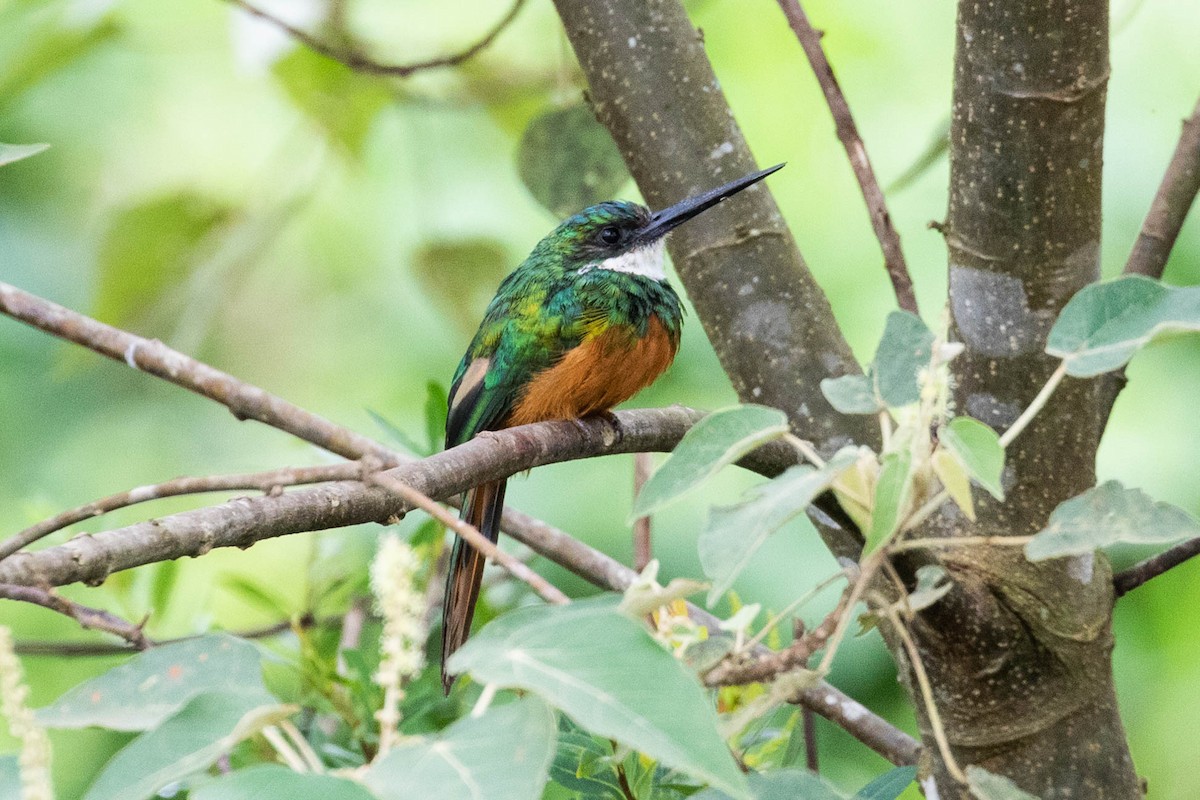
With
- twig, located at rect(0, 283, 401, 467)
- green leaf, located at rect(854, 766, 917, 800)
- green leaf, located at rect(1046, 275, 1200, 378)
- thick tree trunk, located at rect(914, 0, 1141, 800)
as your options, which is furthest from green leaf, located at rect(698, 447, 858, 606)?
twig, located at rect(0, 283, 401, 467)

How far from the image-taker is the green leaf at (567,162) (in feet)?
5.55

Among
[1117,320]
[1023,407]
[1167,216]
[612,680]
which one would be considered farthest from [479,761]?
[1167,216]

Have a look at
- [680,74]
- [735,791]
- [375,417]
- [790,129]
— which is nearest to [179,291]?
[375,417]

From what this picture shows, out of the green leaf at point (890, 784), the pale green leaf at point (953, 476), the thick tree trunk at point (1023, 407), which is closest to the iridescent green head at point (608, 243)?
the thick tree trunk at point (1023, 407)

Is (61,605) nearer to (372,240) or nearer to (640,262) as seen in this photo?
(640,262)

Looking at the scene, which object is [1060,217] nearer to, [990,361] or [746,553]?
[990,361]

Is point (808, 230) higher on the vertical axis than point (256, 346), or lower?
higher

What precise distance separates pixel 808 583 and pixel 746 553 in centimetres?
152

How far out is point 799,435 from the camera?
132 cm

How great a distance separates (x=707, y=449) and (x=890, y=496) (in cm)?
11

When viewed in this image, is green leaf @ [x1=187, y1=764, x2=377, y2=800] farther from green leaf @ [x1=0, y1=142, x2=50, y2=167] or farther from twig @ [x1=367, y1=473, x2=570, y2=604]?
green leaf @ [x1=0, y1=142, x2=50, y2=167]

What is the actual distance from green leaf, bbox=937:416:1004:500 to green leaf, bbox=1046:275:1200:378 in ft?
0.30

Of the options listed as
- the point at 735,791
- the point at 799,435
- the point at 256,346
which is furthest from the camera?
the point at 256,346

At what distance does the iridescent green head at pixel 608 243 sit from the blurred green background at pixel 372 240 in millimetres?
146
